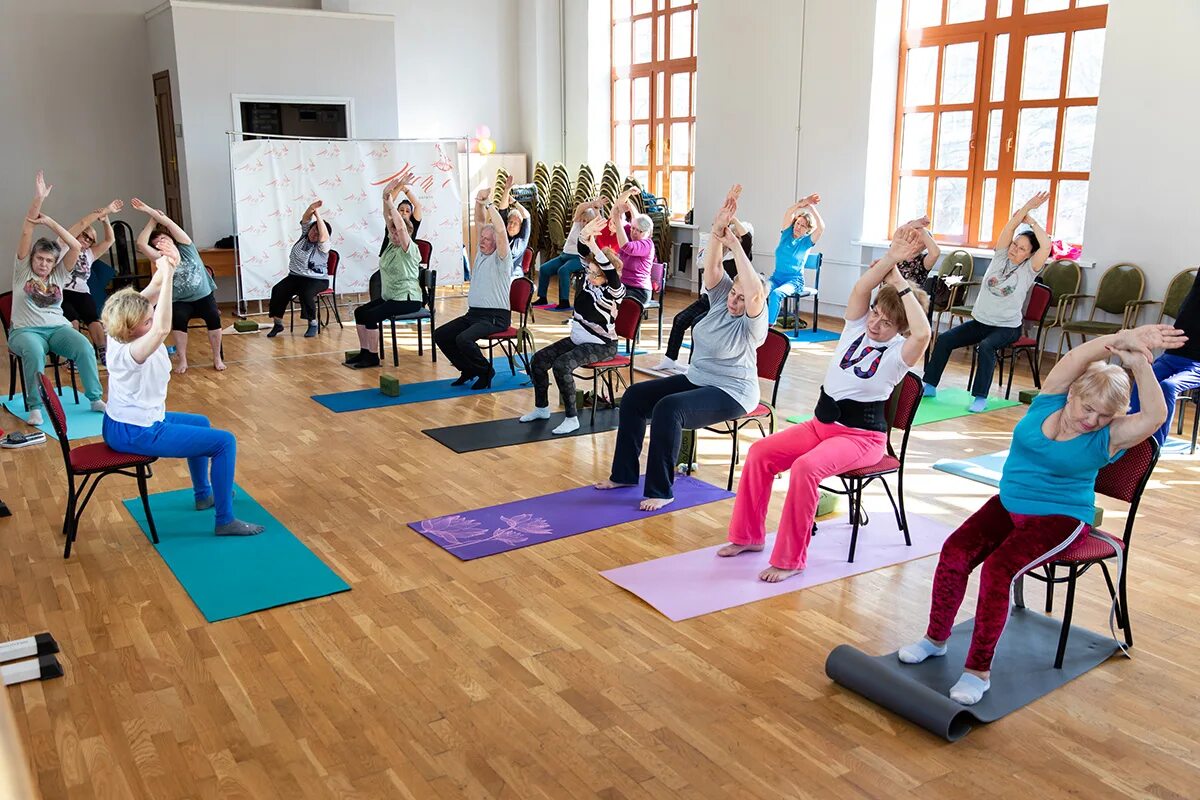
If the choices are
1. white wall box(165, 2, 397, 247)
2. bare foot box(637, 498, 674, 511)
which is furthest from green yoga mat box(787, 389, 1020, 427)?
white wall box(165, 2, 397, 247)

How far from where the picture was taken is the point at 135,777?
2.84 metres

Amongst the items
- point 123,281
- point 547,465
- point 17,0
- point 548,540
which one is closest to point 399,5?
point 17,0

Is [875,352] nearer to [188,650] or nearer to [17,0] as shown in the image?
[188,650]

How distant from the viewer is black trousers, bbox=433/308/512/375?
7.27 m

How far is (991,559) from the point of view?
3.18 meters

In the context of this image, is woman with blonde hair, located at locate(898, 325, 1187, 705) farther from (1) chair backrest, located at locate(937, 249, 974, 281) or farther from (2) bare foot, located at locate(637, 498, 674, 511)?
(1) chair backrest, located at locate(937, 249, 974, 281)

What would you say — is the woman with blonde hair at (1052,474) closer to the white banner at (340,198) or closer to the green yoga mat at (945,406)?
the green yoga mat at (945,406)

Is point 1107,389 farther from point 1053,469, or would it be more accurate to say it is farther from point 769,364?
point 769,364

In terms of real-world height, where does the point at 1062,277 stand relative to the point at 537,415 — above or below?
above

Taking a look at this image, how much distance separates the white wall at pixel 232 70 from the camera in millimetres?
11047

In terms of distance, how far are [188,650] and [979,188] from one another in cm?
800

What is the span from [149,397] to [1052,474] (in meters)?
3.53

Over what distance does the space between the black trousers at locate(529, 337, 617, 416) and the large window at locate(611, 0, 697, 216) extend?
695cm

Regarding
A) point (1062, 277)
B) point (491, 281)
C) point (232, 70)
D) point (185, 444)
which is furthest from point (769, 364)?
point (232, 70)
